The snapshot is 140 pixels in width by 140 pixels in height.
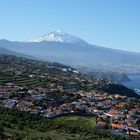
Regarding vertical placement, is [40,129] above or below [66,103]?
above

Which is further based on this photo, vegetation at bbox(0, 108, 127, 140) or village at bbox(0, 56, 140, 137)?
village at bbox(0, 56, 140, 137)

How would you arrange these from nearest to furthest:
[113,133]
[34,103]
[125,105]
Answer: [113,133] → [34,103] → [125,105]

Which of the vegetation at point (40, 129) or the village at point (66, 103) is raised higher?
the vegetation at point (40, 129)

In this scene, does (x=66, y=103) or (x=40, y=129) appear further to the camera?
(x=66, y=103)

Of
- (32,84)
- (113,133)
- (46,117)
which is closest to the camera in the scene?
(113,133)

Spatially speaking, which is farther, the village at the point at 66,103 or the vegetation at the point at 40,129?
the village at the point at 66,103

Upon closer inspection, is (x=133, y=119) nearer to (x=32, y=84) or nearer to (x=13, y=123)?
(x=13, y=123)

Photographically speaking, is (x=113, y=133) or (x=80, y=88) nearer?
(x=113, y=133)

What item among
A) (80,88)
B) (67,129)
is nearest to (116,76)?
(80,88)

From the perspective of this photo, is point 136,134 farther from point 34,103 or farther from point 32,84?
point 32,84

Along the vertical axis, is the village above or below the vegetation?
below
